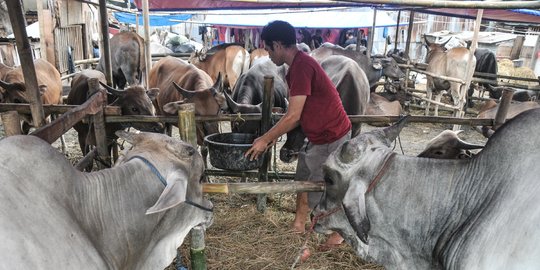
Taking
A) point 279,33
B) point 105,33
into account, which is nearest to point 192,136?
point 279,33

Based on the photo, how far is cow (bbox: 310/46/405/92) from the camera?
11711mm

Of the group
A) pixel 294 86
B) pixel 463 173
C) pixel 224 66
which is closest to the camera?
pixel 463 173

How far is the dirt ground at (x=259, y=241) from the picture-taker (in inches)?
154

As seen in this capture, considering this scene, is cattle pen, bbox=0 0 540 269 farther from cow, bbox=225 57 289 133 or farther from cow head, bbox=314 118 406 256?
cow, bbox=225 57 289 133

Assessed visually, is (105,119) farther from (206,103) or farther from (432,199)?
(432,199)

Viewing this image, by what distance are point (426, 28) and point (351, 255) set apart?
23.3m

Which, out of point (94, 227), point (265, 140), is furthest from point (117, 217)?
point (265, 140)

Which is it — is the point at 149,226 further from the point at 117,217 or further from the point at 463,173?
the point at 463,173

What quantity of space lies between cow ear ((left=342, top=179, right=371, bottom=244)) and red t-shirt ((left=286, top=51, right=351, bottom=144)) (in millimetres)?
1074

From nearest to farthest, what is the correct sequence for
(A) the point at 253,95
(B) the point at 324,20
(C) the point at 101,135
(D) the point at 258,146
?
(D) the point at 258,146 < (C) the point at 101,135 < (A) the point at 253,95 < (B) the point at 324,20

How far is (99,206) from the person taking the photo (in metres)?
2.10

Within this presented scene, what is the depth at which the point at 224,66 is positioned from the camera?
11.9 m

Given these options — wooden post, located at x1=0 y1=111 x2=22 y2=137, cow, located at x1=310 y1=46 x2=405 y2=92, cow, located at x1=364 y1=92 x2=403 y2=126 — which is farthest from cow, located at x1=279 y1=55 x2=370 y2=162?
cow, located at x1=310 y1=46 x2=405 y2=92

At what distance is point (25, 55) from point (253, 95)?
3634 mm
